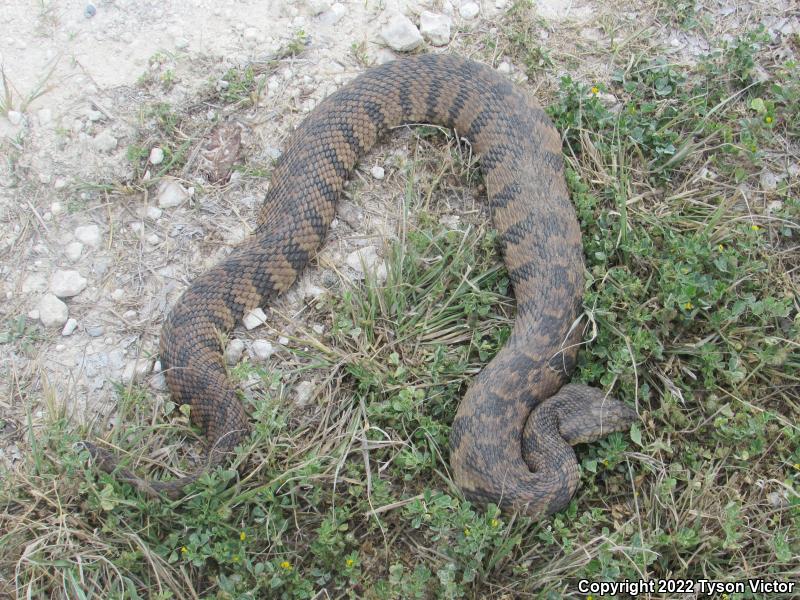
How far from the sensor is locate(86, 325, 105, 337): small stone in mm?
4449

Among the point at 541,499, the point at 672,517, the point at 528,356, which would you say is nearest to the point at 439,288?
the point at 528,356

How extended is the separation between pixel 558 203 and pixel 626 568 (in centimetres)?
232

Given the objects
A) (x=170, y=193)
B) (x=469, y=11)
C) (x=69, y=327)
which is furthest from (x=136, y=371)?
(x=469, y=11)

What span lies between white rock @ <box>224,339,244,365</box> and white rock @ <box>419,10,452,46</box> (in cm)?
285

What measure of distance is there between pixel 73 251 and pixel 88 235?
0.15 metres

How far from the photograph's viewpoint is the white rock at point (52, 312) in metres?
4.41

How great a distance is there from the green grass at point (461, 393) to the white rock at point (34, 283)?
27 cm

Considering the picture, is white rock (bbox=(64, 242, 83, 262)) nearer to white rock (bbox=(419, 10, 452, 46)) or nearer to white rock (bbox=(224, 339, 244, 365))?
white rock (bbox=(224, 339, 244, 365))

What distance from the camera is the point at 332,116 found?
494 cm

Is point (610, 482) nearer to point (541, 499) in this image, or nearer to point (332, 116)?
point (541, 499)

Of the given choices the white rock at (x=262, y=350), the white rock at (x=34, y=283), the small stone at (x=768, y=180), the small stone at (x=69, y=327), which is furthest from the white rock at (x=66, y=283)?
the small stone at (x=768, y=180)

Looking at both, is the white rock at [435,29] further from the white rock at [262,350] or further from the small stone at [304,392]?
the small stone at [304,392]
